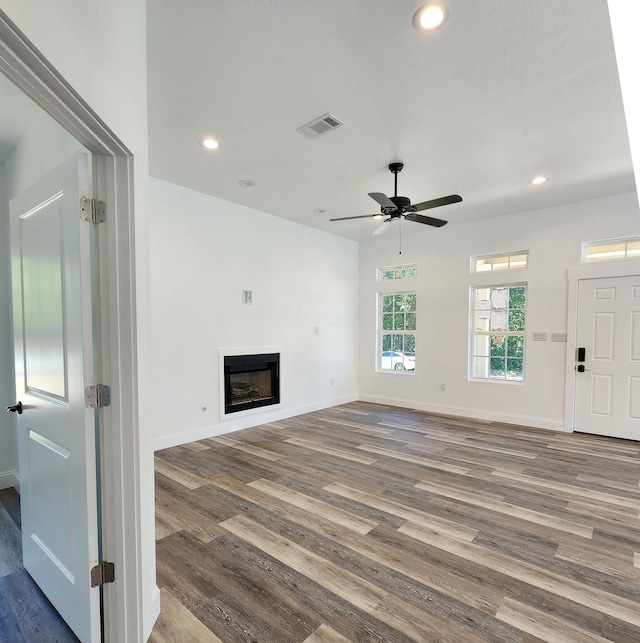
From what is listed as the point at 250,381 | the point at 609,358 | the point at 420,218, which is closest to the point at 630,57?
the point at 420,218

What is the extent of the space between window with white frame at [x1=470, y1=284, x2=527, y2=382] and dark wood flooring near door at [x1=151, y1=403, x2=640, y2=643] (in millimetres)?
1539

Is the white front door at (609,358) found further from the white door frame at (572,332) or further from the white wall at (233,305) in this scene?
the white wall at (233,305)

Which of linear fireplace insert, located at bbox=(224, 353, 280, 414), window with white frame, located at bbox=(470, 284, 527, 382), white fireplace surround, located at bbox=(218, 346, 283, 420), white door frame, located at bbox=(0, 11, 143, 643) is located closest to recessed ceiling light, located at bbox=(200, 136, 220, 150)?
white door frame, located at bbox=(0, 11, 143, 643)

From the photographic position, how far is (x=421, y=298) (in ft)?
20.4

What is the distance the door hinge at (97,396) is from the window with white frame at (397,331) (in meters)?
5.51

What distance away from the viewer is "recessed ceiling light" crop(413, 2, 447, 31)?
1.82 metres

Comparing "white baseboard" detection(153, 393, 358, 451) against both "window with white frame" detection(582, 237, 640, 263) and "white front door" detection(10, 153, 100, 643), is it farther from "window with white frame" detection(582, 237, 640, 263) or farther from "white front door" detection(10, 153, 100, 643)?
"window with white frame" detection(582, 237, 640, 263)

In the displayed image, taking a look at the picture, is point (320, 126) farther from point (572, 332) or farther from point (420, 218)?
point (572, 332)

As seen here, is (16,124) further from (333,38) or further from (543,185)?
(543,185)

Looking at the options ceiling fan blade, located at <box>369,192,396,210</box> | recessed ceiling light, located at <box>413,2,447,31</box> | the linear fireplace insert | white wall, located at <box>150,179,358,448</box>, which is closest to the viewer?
recessed ceiling light, located at <box>413,2,447,31</box>

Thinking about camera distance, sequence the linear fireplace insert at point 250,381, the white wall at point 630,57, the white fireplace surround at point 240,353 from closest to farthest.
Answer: the white wall at point 630,57 → the white fireplace surround at point 240,353 → the linear fireplace insert at point 250,381

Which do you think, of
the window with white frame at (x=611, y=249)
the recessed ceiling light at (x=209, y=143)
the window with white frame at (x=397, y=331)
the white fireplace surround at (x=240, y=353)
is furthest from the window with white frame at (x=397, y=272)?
the recessed ceiling light at (x=209, y=143)

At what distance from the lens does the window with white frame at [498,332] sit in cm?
537

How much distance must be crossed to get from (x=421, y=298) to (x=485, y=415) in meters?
2.16
